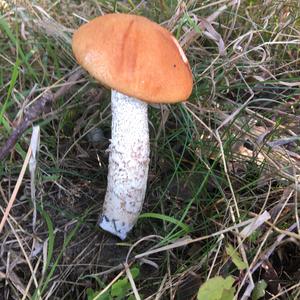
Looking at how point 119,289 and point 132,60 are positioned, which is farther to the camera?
A: point 119,289

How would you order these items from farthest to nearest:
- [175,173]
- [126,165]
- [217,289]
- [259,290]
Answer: [175,173] → [126,165] → [259,290] → [217,289]

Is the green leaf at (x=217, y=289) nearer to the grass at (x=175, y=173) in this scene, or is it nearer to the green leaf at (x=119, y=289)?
the grass at (x=175, y=173)

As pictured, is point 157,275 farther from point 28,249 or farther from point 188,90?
point 188,90

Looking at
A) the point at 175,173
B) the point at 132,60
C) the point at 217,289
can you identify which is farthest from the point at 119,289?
the point at 132,60

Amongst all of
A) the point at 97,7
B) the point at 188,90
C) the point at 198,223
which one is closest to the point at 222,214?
the point at 198,223

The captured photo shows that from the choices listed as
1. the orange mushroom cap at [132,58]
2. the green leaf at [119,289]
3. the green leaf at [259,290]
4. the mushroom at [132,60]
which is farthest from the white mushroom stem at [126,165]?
the green leaf at [259,290]

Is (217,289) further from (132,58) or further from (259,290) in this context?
(132,58)
